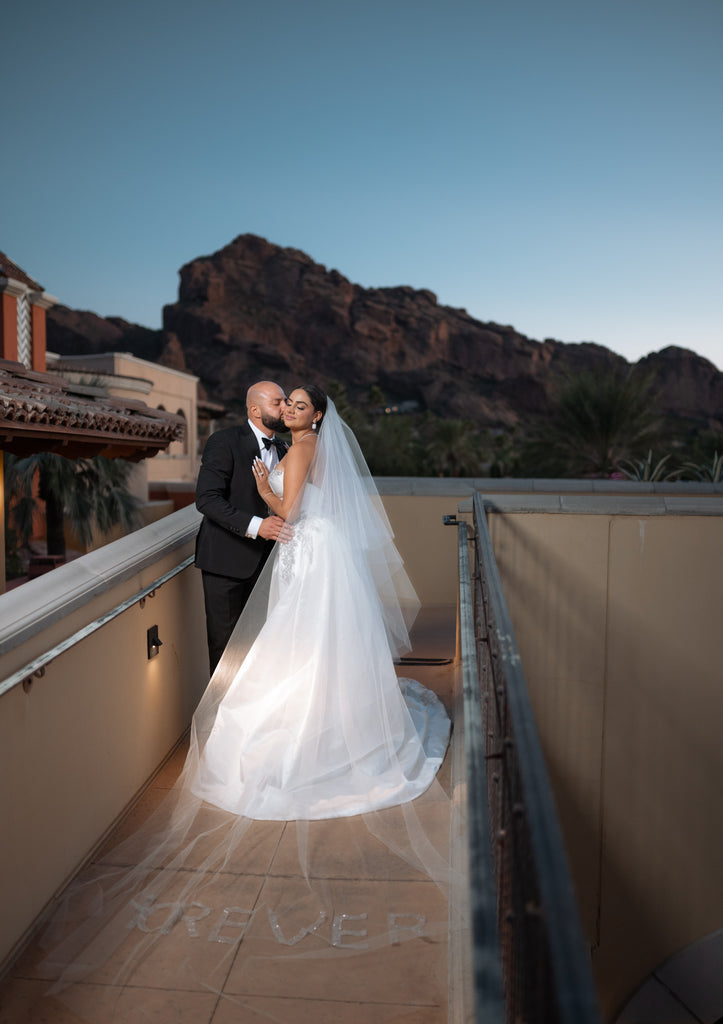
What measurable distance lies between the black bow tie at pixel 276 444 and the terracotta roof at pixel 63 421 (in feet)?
6.51

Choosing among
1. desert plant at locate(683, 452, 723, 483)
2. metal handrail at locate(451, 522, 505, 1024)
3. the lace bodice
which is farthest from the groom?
desert plant at locate(683, 452, 723, 483)

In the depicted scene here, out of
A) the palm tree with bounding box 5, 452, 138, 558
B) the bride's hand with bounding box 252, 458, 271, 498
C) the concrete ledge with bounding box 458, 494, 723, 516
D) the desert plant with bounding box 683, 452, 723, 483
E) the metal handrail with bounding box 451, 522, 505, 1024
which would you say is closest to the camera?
the metal handrail with bounding box 451, 522, 505, 1024

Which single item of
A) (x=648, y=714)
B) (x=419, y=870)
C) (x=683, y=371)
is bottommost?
(x=648, y=714)

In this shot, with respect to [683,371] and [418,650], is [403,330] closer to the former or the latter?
[683,371]

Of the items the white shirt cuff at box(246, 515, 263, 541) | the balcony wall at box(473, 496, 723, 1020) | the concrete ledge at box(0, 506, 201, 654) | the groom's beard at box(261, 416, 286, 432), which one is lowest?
the balcony wall at box(473, 496, 723, 1020)

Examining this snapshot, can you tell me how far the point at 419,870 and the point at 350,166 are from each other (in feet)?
233

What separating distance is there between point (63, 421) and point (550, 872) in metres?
5.96

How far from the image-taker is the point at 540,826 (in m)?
1.06

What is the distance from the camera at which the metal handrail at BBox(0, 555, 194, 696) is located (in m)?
2.56

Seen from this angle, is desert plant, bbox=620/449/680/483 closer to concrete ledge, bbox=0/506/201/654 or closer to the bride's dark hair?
the bride's dark hair

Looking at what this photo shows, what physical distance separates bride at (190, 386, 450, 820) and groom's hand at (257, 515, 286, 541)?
2.5 inches

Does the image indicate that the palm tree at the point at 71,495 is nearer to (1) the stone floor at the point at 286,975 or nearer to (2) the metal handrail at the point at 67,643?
(2) the metal handrail at the point at 67,643

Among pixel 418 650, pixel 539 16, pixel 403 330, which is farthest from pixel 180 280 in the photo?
pixel 418 650

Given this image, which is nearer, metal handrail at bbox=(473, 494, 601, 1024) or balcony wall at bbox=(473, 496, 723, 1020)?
metal handrail at bbox=(473, 494, 601, 1024)
